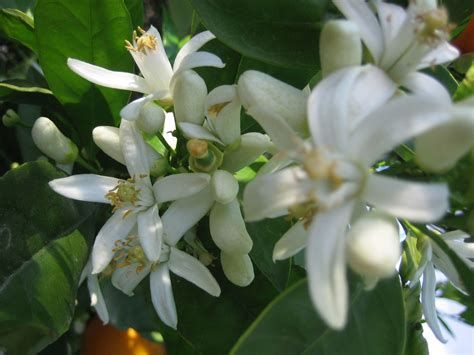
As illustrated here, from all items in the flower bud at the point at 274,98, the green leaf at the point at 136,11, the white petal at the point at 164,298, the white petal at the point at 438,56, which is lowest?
the white petal at the point at 164,298

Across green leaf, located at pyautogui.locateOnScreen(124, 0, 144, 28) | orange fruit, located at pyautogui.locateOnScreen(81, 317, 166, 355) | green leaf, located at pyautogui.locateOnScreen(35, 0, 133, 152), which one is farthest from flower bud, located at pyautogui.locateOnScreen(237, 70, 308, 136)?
orange fruit, located at pyautogui.locateOnScreen(81, 317, 166, 355)

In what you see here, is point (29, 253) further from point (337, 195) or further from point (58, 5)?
point (337, 195)

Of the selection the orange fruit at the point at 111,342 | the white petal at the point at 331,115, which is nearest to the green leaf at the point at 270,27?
the white petal at the point at 331,115

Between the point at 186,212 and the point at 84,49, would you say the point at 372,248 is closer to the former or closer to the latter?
the point at 186,212

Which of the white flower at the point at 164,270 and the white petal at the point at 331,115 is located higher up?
the white petal at the point at 331,115

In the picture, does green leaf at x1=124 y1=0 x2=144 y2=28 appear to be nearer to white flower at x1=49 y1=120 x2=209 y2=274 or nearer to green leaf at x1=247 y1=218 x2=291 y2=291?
white flower at x1=49 y1=120 x2=209 y2=274

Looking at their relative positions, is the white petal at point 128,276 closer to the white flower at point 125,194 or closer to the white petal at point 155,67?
the white flower at point 125,194

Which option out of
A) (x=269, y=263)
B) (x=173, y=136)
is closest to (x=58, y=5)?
(x=173, y=136)
